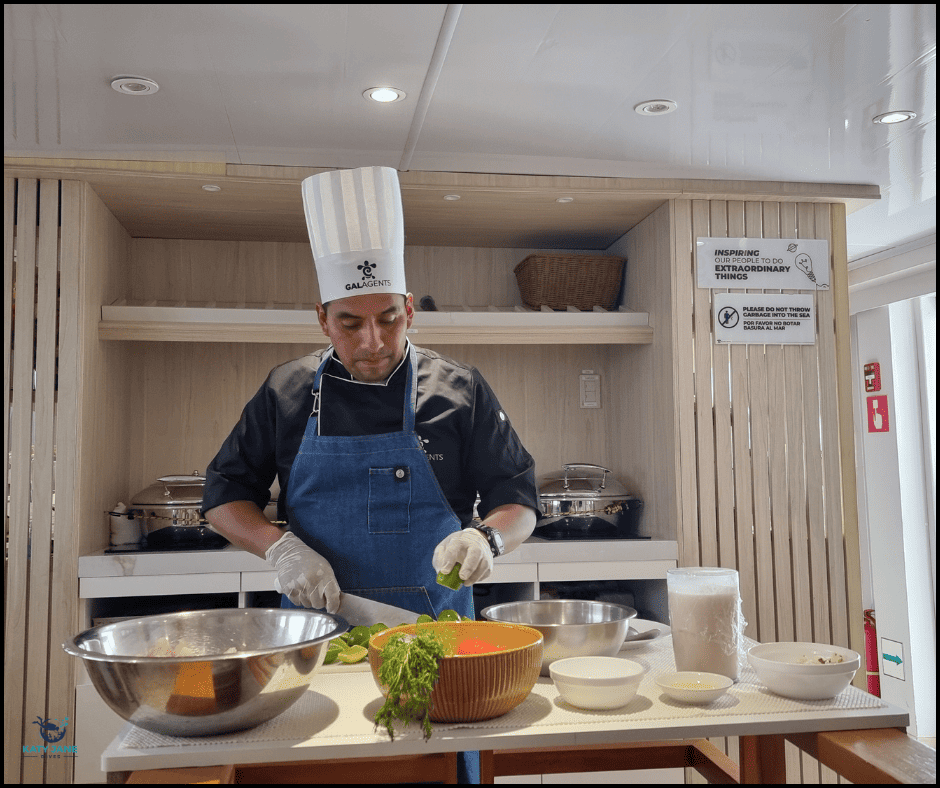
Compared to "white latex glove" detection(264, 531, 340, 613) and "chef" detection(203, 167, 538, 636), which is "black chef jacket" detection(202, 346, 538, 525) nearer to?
"chef" detection(203, 167, 538, 636)

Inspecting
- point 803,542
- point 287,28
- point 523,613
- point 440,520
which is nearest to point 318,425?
point 440,520

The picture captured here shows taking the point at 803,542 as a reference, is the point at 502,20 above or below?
above

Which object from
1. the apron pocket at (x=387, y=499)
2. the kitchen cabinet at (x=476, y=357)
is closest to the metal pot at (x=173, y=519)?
the kitchen cabinet at (x=476, y=357)

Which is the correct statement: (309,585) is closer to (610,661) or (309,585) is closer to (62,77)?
(610,661)

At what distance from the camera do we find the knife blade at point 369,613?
6.03 feet

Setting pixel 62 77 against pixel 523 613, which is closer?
pixel 523 613

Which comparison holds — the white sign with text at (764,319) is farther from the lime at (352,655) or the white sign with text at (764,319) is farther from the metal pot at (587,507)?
the lime at (352,655)

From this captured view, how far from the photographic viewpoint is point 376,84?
90.5 inches

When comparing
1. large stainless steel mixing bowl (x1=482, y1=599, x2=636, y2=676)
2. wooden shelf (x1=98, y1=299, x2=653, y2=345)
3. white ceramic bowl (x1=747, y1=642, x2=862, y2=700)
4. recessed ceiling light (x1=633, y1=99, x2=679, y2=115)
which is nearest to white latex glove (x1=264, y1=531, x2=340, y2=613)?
large stainless steel mixing bowl (x1=482, y1=599, x2=636, y2=676)

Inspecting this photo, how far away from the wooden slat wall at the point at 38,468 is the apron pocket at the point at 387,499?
4.68 feet

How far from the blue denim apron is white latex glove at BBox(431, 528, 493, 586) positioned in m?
0.33

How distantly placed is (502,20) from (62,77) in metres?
1.22

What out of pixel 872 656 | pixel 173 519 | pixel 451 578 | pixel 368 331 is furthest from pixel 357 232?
pixel 872 656

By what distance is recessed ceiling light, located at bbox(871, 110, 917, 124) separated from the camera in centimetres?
256
